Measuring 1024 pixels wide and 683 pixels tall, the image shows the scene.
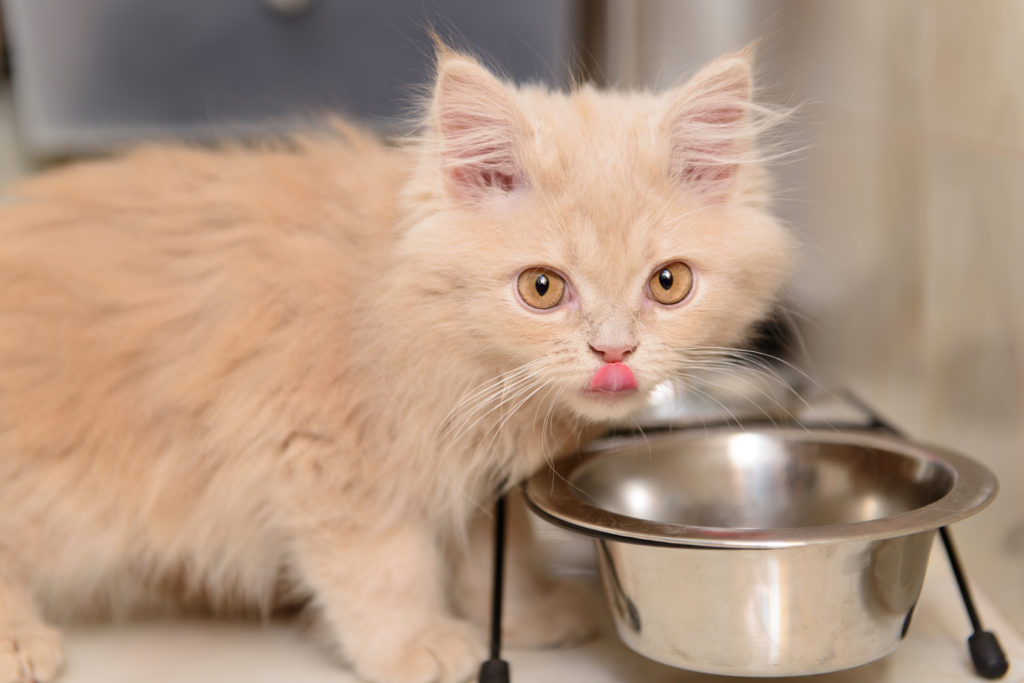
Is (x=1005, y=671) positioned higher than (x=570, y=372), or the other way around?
(x=570, y=372)

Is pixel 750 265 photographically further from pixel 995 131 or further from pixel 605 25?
pixel 605 25

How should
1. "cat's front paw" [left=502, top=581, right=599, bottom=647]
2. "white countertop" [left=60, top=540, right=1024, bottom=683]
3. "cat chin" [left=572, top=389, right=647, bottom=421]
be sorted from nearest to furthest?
"cat chin" [left=572, top=389, right=647, bottom=421] < "white countertop" [left=60, top=540, right=1024, bottom=683] < "cat's front paw" [left=502, top=581, right=599, bottom=647]

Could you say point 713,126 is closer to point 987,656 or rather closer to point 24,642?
point 987,656

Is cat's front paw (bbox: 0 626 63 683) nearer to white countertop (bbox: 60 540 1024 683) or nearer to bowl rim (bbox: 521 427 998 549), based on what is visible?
white countertop (bbox: 60 540 1024 683)

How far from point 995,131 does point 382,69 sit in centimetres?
144

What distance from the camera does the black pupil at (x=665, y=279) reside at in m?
1.15

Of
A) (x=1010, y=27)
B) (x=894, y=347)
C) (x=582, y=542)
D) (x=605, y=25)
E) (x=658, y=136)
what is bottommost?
(x=582, y=542)

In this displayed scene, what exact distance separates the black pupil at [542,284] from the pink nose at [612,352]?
9 centimetres

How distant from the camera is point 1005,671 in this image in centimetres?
121

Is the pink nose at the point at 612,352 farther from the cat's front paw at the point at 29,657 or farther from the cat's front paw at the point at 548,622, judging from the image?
the cat's front paw at the point at 29,657

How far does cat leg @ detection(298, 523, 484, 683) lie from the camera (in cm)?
128

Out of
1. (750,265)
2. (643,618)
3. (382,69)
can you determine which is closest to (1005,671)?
(643,618)

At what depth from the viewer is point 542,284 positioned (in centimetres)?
114

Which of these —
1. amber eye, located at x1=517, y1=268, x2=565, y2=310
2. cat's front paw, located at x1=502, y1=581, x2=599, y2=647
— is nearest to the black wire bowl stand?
cat's front paw, located at x1=502, y1=581, x2=599, y2=647
